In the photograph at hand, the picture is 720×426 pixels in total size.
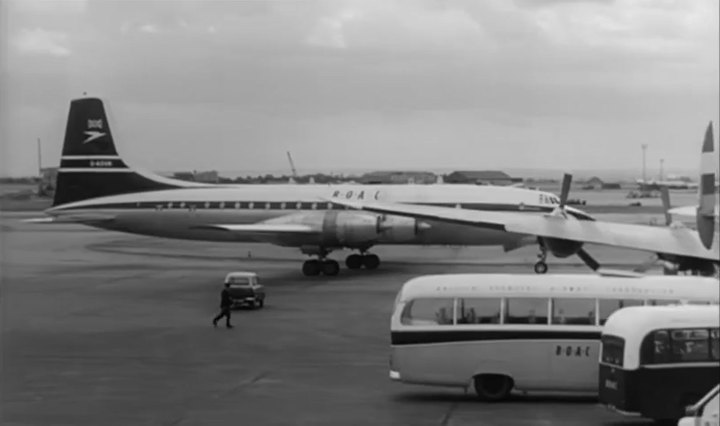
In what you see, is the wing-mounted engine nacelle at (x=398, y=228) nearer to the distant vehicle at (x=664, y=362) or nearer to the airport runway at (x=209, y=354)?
the airport runway at (x=209, y=354)

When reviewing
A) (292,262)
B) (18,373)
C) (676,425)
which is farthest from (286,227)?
(676,425)

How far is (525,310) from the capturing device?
24.2 meters

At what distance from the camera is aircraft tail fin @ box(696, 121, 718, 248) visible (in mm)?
17578

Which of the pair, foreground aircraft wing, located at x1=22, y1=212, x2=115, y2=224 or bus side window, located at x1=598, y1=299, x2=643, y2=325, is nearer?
bus side window, located at x1=598, y1=299, x2=643, y2=325

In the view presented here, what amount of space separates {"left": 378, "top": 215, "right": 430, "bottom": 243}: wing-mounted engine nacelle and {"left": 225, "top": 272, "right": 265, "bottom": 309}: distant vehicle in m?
13.8

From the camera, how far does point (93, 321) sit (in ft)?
126

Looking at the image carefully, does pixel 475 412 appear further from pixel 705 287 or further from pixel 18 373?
pixel 18 373

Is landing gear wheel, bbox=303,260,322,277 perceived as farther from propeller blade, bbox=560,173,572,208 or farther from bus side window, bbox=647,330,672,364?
bus side window, bbox=647,330,672,364

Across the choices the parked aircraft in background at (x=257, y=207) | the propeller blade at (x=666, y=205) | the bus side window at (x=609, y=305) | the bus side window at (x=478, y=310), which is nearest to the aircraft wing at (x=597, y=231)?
the bus side window at (x=609, y=305)

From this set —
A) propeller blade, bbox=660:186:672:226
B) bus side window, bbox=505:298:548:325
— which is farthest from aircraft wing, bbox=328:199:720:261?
propeller blade, bbox=660:186:672:226

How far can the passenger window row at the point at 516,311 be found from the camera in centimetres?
2397

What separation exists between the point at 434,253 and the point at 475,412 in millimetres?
46841

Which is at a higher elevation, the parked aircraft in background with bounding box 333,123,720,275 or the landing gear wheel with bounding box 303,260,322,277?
the parked aircraft in background with bounding box 333,123,720,275

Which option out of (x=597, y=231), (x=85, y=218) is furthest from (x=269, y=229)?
(x=597, y=231)
